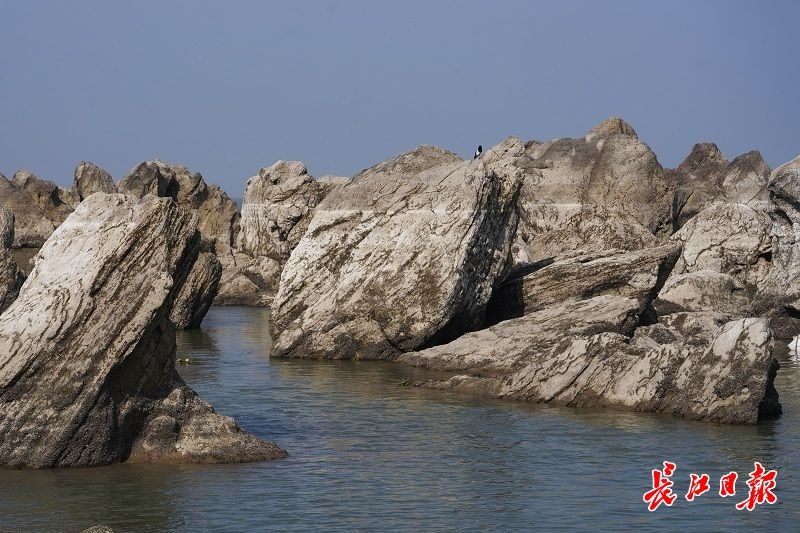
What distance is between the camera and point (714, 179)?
7125 centimetres

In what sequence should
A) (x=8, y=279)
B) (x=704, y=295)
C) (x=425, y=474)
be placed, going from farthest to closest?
(x=704, y=295)
(x=8, y=279)
(x=425, y=474)

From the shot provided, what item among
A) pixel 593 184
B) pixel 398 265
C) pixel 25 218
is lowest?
pixel 398 265

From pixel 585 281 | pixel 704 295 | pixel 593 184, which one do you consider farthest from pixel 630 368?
pixel 593 184

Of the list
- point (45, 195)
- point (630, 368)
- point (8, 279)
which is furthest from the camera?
point (45, 195)

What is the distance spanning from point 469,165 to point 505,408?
10.2 m

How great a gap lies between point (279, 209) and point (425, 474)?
43.9 m

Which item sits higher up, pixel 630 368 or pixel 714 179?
pixel 714 179

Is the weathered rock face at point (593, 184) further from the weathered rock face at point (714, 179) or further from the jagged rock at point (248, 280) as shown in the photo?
the jagged rock at point (248, 280)

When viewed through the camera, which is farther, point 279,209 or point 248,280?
point 279,209

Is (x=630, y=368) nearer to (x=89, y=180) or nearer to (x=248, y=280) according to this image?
(x=248, y=280)

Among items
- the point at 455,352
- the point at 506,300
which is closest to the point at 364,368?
the point at 455,352

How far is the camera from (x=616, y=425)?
21.3 metres

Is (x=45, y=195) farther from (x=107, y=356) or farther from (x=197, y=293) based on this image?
(x=107, y=356)

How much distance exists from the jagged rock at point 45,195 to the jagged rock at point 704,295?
36384 millimetres
